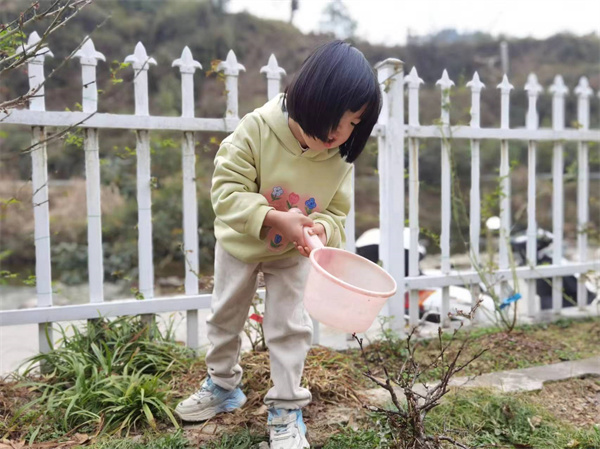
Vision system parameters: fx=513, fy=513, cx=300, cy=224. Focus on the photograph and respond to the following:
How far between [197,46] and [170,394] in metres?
19.5

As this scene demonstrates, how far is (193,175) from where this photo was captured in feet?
8.05

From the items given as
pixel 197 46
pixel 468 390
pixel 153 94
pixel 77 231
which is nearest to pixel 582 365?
pixel 468 390

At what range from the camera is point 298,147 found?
5.07 ft

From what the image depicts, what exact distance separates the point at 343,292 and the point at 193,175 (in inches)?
57.6

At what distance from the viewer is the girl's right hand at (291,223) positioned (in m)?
1.36

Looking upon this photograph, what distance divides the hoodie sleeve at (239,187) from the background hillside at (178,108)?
0.43 m

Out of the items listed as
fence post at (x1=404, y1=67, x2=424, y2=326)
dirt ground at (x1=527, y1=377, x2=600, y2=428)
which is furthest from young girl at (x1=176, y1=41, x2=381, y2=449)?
fence post at (x1=404, y1=67, x2=424, y2=326)

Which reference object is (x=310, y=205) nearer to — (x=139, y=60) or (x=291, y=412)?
(x=291, y=412)

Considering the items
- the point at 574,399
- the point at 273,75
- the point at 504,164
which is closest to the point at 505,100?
the point at 504,164

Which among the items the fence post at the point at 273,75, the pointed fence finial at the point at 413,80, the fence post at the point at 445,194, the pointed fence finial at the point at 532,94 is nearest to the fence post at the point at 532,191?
the pointed fence finial at the point at 532,94

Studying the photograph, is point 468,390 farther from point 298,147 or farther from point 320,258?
point 298,147

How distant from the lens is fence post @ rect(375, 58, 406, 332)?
8.90ft

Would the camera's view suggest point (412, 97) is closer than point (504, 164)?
Yes

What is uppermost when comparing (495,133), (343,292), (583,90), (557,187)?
(583,90)
